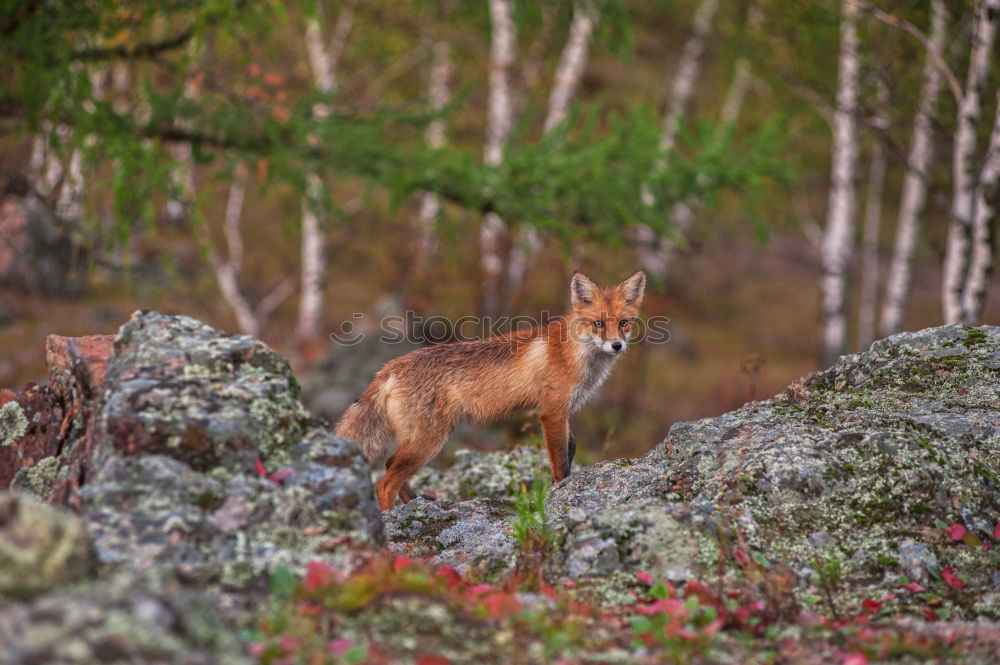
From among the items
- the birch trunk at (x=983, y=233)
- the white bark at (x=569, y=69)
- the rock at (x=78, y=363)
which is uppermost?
the white bark at (x=569, y=69)

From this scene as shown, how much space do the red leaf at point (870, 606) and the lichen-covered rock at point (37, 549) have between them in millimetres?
3915

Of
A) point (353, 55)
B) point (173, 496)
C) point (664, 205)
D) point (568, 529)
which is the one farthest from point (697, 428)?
point (353, 55)

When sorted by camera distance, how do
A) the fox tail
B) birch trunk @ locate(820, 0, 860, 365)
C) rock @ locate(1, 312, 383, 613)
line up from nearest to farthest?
rock @ locate(1, 312, 383, 613), the fox tail, birch trunk @ locate(820, 0, 860, 365)

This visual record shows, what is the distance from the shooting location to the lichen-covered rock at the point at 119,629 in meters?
2.82

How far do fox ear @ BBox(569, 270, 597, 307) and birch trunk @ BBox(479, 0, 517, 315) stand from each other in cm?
994

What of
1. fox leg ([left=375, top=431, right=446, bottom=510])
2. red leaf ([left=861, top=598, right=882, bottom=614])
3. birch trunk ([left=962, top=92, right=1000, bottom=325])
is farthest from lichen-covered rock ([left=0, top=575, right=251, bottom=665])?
birch trunk ([left=962, top=92, right=1000, bottom=325])

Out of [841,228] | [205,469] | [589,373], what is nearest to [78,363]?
[205,469]

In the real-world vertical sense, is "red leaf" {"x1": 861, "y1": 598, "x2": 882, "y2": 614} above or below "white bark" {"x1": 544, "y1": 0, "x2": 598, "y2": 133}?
below

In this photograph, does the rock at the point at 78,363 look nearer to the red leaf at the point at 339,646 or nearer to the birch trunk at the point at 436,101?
the red leaf at the point at 339,646

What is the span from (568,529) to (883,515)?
6.55ft

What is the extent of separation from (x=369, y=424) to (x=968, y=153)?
8.88m

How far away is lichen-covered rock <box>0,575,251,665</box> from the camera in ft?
9.27

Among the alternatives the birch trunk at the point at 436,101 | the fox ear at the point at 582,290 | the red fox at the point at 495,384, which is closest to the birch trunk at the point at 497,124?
the birch trunk at the point at 436,101

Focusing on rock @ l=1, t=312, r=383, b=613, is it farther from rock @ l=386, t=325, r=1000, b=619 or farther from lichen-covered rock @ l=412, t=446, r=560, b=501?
lichen-covered rock @ l=412, t=446, r=560, b=501
